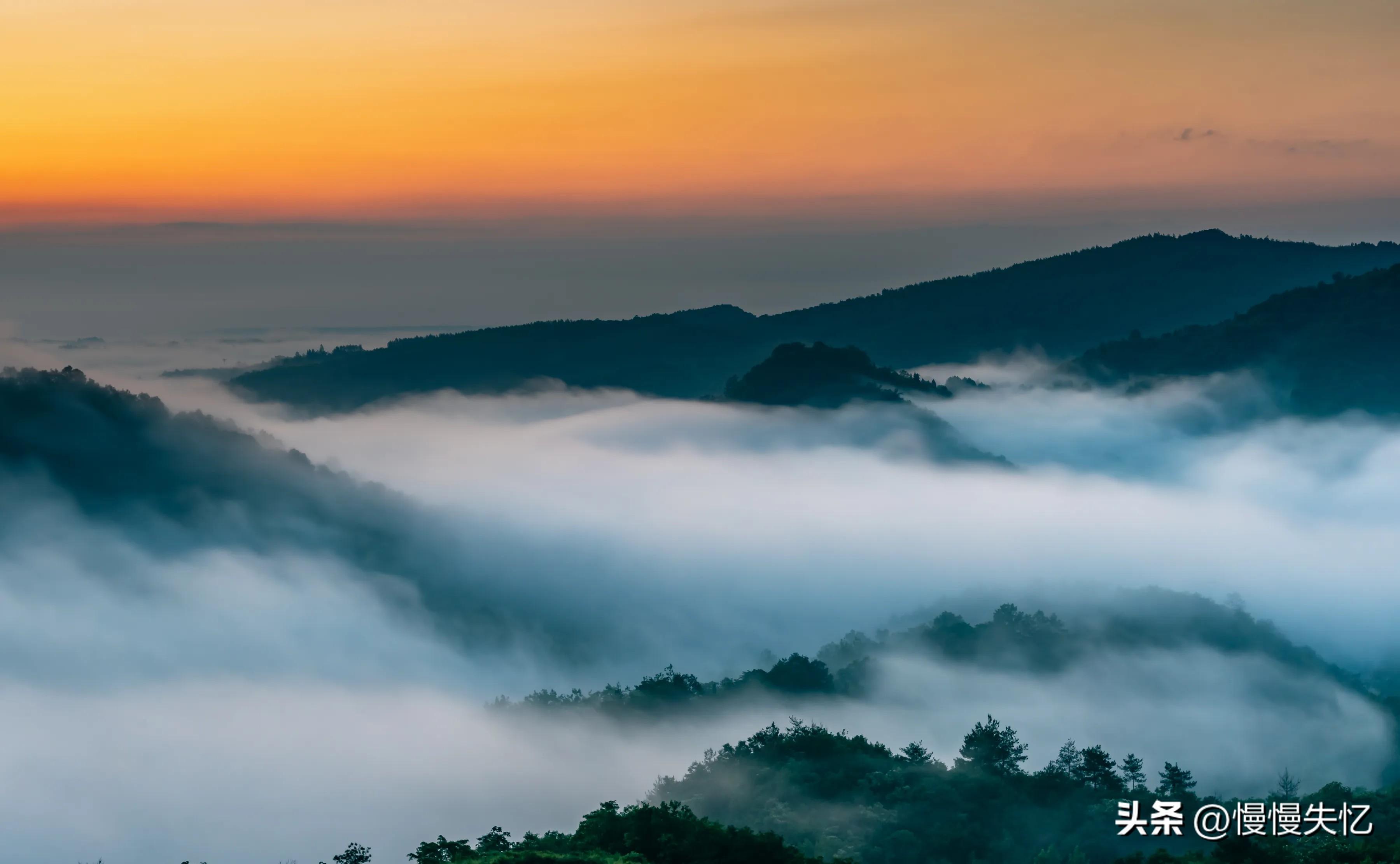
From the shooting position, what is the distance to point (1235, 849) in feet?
100

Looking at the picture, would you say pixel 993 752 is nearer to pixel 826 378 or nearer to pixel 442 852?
pixel 442 852

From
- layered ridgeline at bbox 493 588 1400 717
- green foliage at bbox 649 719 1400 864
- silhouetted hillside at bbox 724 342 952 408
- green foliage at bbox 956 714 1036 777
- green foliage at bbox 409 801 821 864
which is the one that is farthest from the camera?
silhouetted hillside at bbox 724 342 952 408

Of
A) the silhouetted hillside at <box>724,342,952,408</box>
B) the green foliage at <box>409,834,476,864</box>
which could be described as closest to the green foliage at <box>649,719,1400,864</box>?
the green foliage at <box>409,834,476,864</box>

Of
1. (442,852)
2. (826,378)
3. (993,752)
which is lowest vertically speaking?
(442,852)

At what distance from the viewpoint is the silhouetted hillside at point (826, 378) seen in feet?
604

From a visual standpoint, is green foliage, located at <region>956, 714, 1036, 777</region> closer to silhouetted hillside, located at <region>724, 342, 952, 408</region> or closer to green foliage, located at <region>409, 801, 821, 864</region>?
green foliage, located at <region>409, 801, 821, 864</region>

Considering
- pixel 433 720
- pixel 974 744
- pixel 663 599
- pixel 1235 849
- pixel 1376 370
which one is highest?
pixel 1376 370

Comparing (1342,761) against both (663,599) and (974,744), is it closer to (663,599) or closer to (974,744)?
(974,744)

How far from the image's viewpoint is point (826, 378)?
607 feet

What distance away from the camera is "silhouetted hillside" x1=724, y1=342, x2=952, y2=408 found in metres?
184

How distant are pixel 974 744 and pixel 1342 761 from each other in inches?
1192

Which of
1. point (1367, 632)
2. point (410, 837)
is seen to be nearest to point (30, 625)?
point (410, 837)

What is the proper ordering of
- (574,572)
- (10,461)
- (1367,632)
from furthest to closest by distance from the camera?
(574,572)
(10,461)
(1367,632)

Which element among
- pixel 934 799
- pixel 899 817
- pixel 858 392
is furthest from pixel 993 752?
pixel 858 392
